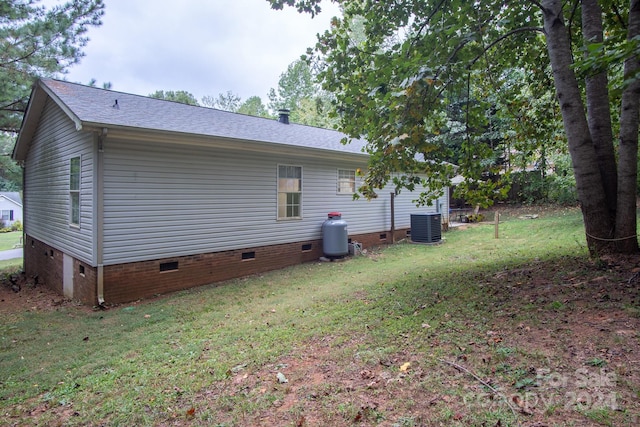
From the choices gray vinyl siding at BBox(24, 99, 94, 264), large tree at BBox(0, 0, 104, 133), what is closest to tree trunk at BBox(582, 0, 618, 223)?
gray vinyl siding at BBox(24, 99, 94, 264)

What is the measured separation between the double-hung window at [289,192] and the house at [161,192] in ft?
0.09

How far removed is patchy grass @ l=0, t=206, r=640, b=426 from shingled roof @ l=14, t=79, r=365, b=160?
3500 millimetres

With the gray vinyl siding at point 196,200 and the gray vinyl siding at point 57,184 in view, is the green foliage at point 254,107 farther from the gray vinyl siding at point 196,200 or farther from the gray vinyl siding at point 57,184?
the gray vinyl siding at point 196,200

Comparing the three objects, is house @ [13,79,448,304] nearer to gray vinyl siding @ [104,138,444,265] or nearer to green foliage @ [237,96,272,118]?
gray vinyl siding @ [104,138,444,265]

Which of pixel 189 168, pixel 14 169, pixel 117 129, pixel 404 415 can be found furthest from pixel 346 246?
pixel 14 169

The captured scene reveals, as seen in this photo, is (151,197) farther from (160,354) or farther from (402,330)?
(402,330)

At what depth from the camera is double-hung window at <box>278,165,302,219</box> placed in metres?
9.48

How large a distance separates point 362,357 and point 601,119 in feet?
15.2

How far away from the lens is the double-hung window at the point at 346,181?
11.0m

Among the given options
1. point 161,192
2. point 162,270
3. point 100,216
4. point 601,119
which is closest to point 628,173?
point 601,119

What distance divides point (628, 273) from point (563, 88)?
2445 mm

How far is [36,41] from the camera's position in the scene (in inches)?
376

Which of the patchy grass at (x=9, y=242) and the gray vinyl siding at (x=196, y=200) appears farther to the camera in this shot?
Answer: the patchy grass at (x=9, y=242)

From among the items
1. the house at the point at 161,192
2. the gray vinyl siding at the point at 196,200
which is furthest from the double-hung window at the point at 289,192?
the gray vinyl siding at the point at 196,200
